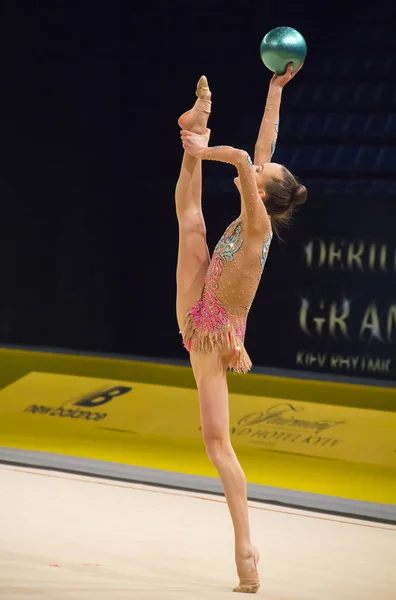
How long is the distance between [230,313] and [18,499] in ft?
5.37

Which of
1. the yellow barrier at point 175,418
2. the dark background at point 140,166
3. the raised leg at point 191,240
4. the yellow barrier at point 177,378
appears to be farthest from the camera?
the dark background at point 140,166

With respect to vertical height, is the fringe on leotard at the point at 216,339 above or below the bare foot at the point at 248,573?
above

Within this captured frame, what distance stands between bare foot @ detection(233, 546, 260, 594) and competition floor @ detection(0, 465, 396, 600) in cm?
6

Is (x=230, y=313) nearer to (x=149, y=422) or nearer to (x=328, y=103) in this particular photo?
(x=149, y=422)

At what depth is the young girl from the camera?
3.11 metres

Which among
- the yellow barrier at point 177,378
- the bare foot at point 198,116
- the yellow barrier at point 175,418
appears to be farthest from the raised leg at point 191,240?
the yellow barrier at point 177,378

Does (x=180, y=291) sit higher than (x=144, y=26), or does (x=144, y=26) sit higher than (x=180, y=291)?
(x=144, y=26)

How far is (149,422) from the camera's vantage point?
5.46 meters

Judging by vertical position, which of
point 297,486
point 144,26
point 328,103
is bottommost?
point 297,486

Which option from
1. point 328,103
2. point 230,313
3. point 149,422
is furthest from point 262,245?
point 328,103

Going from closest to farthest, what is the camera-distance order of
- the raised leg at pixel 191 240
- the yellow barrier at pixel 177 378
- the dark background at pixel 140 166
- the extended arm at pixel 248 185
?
the extended arm at pixel 248 185 → the raised leg at pixel 191 240 → the yellow barrier at pixel 177 378 → the dark background at pixel 140 166

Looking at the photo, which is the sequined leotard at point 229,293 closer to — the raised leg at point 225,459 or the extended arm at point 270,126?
the raised leg at point 225,459

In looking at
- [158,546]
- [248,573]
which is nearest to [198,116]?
[248,573]

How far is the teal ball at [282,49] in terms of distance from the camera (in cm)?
332
